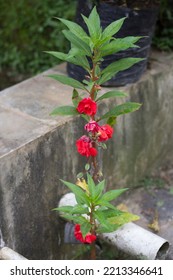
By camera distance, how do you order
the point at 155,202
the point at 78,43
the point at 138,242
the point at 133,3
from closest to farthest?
the point at 78,43, the point at 138,242, the point at 133,3, the point at 155,202

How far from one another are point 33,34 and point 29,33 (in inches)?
1.6

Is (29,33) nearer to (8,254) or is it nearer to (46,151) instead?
(46,151)

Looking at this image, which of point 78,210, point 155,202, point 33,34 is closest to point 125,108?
point 78,210

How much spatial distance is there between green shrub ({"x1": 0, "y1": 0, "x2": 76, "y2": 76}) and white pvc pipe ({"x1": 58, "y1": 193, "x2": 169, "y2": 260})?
6.32ft

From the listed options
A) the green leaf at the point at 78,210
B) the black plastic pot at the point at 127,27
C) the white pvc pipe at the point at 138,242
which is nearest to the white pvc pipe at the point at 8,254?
the green leaf at the point at 78,210

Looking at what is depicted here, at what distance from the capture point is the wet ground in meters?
4.08

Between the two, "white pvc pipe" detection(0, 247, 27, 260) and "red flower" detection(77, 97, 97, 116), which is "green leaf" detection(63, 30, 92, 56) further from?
"white pvc pipe" detection(0, 247, 27, 260)

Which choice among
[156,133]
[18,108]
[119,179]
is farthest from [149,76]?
[18,108]

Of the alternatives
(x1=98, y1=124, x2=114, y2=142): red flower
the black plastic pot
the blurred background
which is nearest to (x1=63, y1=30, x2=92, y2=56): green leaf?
(x1=98, y1=124, x2=114, y2=142): red flower

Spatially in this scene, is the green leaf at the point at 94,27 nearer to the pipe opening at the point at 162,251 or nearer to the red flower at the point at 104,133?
the red flower at the point at 104,133

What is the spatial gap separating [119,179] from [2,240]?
1237 millimetres

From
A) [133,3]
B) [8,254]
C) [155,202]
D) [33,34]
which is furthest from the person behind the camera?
[33,34]

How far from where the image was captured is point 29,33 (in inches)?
200

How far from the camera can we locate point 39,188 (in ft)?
11.4
